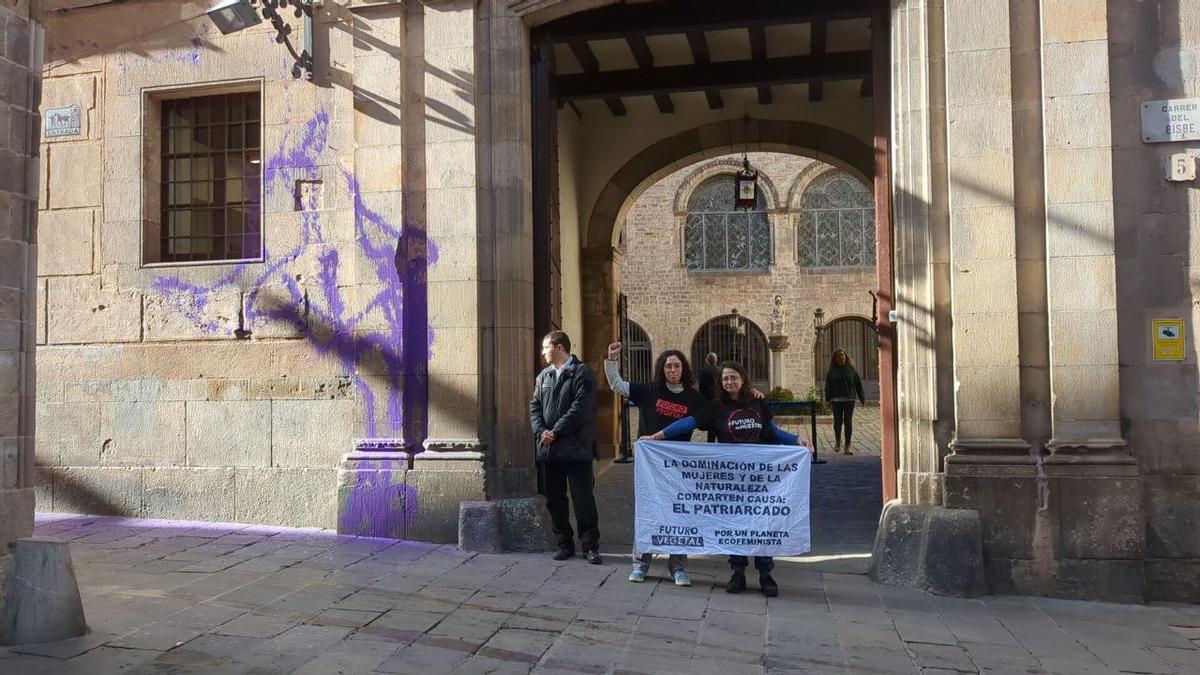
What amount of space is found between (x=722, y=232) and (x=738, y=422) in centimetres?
2732

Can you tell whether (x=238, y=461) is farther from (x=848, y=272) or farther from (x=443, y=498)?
(x=848, y=272)

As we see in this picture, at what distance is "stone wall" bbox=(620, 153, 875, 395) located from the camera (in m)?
31.7

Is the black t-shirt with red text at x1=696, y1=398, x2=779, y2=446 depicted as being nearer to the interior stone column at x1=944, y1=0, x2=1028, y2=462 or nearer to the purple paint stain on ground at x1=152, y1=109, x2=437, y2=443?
the interior stone column at x1=944, y1=0, x2=1028, y2=462

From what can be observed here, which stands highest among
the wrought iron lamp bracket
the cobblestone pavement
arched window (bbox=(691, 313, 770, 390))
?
the wrought iron lamp bracket

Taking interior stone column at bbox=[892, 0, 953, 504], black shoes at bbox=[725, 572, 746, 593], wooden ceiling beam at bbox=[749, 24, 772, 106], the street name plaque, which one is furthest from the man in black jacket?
wooden ceiling beam at bbox=[749, 24, 772, 106]

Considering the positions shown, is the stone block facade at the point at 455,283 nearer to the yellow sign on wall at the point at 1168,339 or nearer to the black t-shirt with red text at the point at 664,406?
the yellow sign on wall at the point at 1168,339

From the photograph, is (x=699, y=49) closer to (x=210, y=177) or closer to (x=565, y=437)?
(x=210, y=177)

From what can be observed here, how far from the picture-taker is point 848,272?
31812mm

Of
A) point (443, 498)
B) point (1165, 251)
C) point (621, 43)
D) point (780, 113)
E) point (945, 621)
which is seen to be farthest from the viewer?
point (780, 113)

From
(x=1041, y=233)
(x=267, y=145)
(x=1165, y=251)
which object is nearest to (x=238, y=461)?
(x=267, y=145)

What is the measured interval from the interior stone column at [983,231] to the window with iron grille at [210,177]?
6111 mm

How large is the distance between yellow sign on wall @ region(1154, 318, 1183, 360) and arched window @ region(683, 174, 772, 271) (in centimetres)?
2637

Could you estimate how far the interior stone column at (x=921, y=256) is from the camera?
635 centimetres

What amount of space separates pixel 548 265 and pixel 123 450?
4247mm
